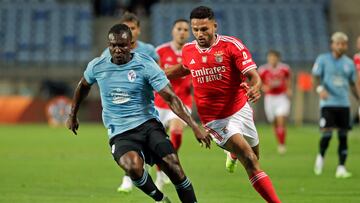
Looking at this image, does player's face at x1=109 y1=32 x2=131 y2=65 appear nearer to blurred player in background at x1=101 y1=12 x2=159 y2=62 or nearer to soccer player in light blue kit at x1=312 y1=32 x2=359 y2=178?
blurred player in background at x1=101 y1=12 x2=159 y2=62

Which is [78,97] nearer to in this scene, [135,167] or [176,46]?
[135,167]

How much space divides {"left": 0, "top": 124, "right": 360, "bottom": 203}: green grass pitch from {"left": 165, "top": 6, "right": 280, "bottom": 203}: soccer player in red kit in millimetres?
1769

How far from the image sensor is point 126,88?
9711mm

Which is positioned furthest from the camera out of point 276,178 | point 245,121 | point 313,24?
point 313,24

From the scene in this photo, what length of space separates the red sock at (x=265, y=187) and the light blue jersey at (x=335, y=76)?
6.44 meters

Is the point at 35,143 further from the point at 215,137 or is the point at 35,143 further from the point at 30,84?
the point at 215,137

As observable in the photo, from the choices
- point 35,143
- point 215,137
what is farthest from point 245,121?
point 35,143

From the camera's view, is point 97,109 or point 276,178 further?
point 97,109

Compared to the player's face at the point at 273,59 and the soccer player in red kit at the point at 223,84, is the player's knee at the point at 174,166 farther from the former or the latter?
the player's face at the point at 273,59

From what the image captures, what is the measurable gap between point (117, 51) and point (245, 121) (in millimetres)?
1792

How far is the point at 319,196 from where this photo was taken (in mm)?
12438

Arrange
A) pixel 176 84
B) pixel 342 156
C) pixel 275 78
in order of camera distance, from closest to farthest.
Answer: pixel 176 84
pixel 342 156
pixel 275 78

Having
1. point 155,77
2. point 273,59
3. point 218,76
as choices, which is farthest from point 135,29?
point 273,59

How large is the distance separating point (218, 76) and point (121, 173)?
6252mm
